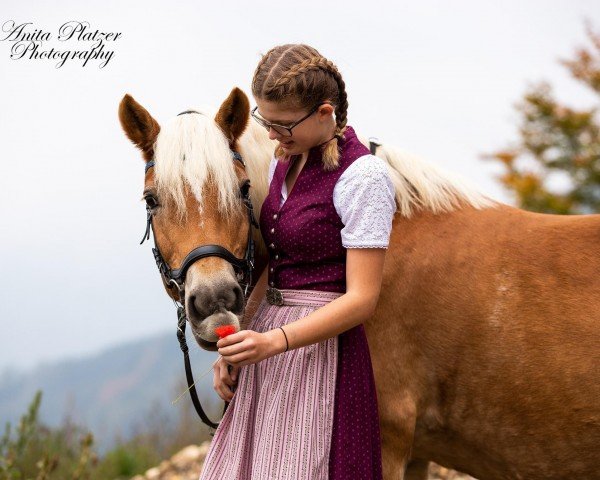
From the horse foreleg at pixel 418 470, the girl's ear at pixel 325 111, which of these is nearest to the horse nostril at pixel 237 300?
the girl's ear at pixel 325 111

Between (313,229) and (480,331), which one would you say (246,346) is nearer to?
(313,229)

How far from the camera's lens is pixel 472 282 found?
310 centimetres

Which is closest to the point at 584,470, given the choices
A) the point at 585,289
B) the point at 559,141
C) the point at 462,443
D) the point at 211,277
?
the point at 462,443

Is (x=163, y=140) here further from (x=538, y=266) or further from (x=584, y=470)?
(x=584, y=470)

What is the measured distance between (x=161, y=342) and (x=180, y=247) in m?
95.5

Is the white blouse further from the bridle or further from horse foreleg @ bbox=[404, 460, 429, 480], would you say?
horse foreleg @ bbox=[404, 460, 429, 480]

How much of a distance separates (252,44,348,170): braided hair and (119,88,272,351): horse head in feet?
1.11

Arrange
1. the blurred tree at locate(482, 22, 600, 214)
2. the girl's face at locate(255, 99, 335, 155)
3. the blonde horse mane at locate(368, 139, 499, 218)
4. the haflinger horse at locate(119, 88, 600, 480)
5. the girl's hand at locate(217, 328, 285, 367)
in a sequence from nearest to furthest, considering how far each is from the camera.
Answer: the girl's hand at locate(217, 328, 285, 367)
the girl's face at locate(255, 99, 335, 155)
the haflinger horse at locate(119, 88, 600, 480)
the blonde horse mane at locate(368, 139, 499, 218)
the blurred tree at locate(482, 22, 600, 214)

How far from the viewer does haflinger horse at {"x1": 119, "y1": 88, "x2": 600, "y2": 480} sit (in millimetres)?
2979

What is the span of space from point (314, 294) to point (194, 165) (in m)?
0.61

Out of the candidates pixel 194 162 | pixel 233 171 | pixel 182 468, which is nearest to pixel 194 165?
pixel 194 162

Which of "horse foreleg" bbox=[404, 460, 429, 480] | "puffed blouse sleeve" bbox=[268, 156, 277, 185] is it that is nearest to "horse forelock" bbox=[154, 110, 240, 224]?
"puffed blouse sleeve" bbox=[268, 156, 277, 185]

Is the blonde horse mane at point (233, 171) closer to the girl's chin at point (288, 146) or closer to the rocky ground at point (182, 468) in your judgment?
the girl's chin at point (288, 146)

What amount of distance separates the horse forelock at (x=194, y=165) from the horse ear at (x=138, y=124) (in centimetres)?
5
